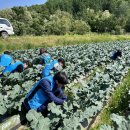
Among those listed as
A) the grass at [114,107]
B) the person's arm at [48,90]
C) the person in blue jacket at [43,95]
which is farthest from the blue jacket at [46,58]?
the person's arm at [48,90]

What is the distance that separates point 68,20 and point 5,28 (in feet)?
126

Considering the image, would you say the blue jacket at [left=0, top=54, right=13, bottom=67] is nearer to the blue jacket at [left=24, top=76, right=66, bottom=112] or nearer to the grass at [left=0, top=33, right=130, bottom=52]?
the blue jacket at [left=24, top=76, right=66, bottom=112]

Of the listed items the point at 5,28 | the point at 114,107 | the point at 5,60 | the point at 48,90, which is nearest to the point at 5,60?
the point at 5,60

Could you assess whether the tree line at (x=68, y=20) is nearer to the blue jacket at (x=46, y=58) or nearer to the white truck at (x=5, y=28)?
the white truck at (x=5, y=28)

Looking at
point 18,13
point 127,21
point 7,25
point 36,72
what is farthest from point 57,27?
point 36,72

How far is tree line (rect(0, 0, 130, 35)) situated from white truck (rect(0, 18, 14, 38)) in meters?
17.6

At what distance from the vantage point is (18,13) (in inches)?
2421

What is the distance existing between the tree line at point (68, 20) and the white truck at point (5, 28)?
57.8 feet

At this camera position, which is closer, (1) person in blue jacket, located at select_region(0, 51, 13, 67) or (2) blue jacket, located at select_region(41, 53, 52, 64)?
(1) person in blue jacket, located at select_region(0, 51, 13, 67)

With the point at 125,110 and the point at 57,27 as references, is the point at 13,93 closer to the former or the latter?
the point at 125,110

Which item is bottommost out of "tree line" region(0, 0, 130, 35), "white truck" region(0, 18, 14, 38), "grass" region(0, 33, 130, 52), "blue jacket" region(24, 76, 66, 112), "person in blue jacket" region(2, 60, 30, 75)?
"tree line" region(0, 0, 130, 35)

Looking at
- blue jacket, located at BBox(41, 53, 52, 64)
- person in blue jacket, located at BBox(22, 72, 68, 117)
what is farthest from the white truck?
person in blue jacket, located at BBox(22, 72, 68, 117)

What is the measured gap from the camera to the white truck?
2765 cm

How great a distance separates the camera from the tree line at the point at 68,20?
1955 inches
